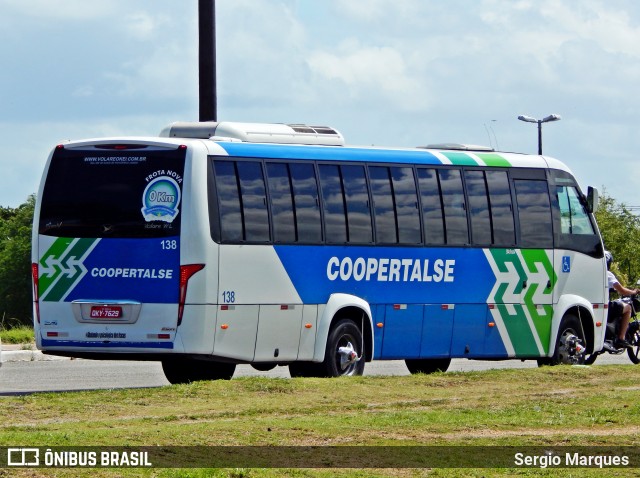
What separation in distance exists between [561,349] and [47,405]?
9.80m

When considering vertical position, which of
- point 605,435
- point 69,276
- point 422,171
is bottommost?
point 605,435

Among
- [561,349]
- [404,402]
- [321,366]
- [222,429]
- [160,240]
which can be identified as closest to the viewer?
[222,429]

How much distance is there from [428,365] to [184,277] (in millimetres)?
6042

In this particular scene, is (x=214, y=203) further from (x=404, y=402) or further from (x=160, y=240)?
(x=404, y=402)

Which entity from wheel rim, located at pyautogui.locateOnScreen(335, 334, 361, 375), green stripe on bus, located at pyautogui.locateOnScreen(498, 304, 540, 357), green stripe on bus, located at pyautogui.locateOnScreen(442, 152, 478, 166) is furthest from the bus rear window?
green stripe on bus, located at pyautogui.locateOnScreen(498, 304, 540, 357)

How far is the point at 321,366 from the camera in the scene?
63.5 feet

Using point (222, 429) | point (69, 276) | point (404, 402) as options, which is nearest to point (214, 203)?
point (69, 276)

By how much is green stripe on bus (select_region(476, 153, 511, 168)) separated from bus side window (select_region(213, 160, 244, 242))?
15.4ft

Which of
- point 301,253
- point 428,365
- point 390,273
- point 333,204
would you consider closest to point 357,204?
point 333,204

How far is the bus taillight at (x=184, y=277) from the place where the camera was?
694 inches

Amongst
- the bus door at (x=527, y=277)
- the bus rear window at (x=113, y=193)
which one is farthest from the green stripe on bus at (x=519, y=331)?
the bus rear window at (x=113, y=193)

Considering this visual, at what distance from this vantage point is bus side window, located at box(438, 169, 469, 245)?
21.0 m

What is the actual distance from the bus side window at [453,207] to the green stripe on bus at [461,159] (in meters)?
0.15

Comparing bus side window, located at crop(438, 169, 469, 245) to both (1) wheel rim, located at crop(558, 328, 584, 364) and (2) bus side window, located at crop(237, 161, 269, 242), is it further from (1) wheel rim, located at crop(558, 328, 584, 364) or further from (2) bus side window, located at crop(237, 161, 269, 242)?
(2) bus side window, located at crop(237, 161, 269, 242)
